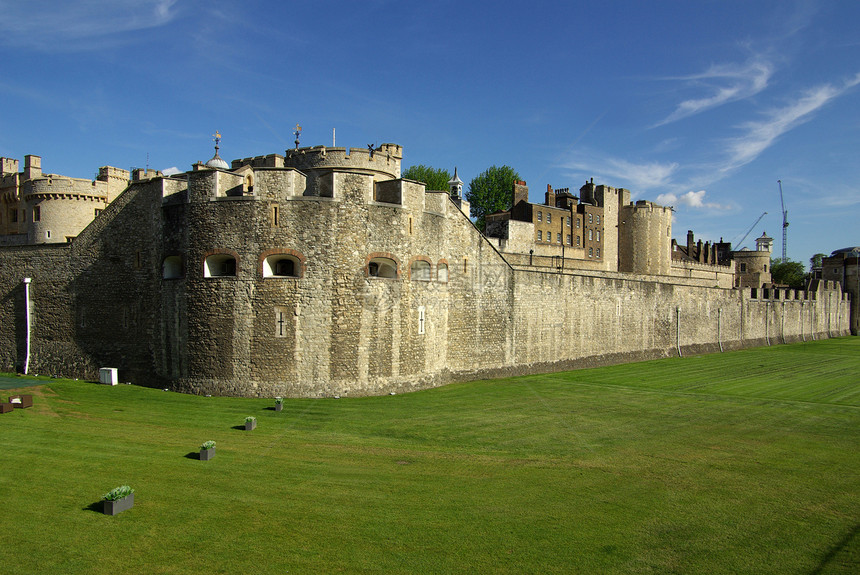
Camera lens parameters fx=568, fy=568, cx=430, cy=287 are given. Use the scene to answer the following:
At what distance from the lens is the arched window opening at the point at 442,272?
83.2 feet

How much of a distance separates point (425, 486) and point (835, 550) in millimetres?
7610

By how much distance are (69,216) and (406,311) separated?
27449 millimetres

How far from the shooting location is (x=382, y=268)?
78.9 feet

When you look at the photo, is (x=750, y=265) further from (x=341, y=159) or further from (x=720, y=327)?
(x=341, y=159)

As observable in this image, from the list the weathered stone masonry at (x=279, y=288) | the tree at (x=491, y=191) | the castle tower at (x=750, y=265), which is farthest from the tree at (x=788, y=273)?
the weathered stone masonry at (x=279, y=288)

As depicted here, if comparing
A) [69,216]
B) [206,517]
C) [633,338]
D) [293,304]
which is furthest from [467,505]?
[69,216]

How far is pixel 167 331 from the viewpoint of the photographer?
22.7 m

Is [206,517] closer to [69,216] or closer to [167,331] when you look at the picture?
[167,331]

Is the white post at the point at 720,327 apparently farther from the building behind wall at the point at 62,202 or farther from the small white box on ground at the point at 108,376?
the building behind wall at the point at 62,202

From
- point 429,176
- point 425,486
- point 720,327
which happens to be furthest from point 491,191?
point 425,486

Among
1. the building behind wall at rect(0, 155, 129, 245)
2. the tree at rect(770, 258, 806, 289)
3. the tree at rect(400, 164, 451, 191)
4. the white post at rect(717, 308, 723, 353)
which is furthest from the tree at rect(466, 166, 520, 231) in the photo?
the tree at rect(770, 258, 806, 289)

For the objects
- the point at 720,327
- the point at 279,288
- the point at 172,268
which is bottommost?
the point at 720,327

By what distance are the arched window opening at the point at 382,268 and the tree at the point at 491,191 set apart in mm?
53578

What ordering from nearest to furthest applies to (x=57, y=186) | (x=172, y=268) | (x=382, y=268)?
(x=172, y=268) → (x=382, y=268) → (x=57, y=186)
